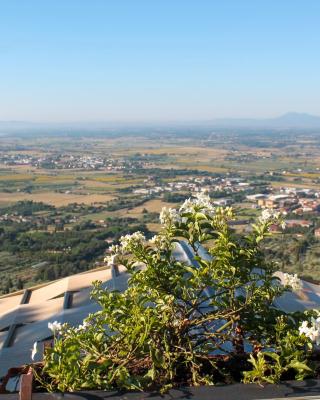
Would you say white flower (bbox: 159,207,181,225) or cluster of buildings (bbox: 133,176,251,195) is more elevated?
white flower (bbox: 159,207,181,225)

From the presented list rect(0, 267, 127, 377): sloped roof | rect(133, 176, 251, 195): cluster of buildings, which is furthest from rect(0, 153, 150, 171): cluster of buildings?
rect(0, 267, 127, 377): sloped roof

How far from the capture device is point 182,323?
2.38 m

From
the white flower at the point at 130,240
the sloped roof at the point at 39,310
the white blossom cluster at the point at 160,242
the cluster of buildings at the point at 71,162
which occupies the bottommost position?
the cluster of buildings at the point at 71,162

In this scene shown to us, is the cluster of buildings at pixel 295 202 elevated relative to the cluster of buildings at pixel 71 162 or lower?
elevated

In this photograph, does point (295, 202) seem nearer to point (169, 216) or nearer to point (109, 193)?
point (109, 193)

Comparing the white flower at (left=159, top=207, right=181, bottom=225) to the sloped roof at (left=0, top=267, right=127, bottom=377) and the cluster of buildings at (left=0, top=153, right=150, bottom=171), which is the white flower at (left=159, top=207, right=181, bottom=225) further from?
the cluster of buildings at (left=0, top=153, right=150, bottom=171)

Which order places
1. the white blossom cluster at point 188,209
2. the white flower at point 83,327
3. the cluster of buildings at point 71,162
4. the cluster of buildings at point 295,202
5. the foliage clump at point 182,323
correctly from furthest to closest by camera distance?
the cluster of buildings at point 71,162 → the cluster of buildings at point 295,202 → the white blossom cluster at point 188,209 → the white flower at point 83,327 → the foliage clump at point 182,323

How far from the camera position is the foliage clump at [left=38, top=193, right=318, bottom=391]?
213 centimetres

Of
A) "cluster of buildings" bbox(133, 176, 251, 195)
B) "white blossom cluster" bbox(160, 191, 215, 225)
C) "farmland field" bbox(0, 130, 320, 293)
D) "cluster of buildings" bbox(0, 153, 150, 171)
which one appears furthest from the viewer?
"cluster of buildings" bbox(0, 153, 150, 171)

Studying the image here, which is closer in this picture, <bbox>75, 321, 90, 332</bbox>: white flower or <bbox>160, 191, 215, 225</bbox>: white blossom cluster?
<bbox>75, 321, 90, 332</bbox>: white flower

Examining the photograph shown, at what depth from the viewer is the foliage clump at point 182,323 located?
2.13 meters

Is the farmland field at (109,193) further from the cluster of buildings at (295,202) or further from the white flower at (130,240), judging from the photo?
the cluster of buildings at (295,202)

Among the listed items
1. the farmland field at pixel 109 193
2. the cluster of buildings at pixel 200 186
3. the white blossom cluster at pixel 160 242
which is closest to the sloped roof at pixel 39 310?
the farmland field at pixel 109 193

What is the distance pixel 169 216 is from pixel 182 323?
0.53 metres
